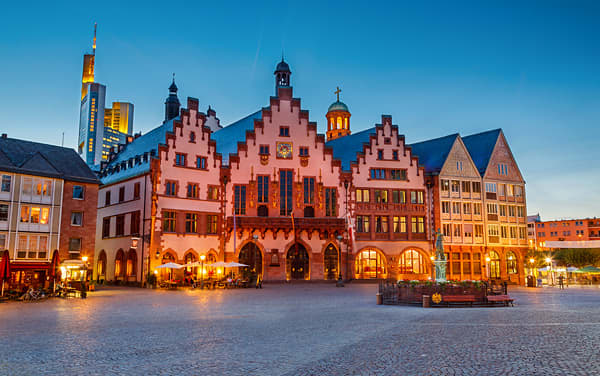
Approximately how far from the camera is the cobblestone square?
41.1 feet

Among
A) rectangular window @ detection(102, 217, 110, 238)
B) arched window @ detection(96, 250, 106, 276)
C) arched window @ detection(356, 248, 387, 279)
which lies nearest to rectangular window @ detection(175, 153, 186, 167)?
rectangular window @ detection(102, 217, 110, 238)

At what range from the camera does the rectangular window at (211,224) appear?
184 ft

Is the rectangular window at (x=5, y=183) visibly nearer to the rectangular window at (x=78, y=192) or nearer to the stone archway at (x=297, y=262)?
the rectangular window at (x=78, y=192)

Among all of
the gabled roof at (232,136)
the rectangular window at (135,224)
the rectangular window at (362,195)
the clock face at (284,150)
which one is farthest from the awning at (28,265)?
the rectangular window at (362,195)

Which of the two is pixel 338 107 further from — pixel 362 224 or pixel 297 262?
pixel 297 262

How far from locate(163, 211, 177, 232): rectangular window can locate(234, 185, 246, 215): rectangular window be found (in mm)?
6926

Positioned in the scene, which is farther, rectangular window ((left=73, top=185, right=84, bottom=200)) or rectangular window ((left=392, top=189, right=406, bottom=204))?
rectangular window ((left=392, top=189, right=406, bottom=204))

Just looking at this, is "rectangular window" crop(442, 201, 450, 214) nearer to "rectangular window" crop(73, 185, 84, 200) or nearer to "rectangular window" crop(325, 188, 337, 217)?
"rectangular window" crop(325, 188, 337, 217)

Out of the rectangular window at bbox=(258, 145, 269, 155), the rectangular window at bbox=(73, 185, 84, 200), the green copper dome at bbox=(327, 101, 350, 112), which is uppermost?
the green copper dome at bbox=(327, 101, 350, 112)

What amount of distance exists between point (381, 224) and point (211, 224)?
63.5ft

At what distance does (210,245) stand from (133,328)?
36391mm

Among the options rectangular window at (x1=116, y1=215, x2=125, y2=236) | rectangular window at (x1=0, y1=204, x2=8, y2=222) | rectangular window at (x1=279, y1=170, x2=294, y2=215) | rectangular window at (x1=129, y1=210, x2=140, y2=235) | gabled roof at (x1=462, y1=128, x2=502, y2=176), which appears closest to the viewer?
rectangular window at (x1=0, y1=204, x2=8, y2=222)

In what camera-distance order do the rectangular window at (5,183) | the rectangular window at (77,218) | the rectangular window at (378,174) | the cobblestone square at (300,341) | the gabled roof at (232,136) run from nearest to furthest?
1. the cobblestone square at (300,341)
2. the rectangular window at (5,183)
3. the rectangular window at (77,218)
4. the rectangular window at (378,174)
5. the gabled roof at (232,136)

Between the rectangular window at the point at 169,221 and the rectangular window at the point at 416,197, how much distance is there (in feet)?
89.2
